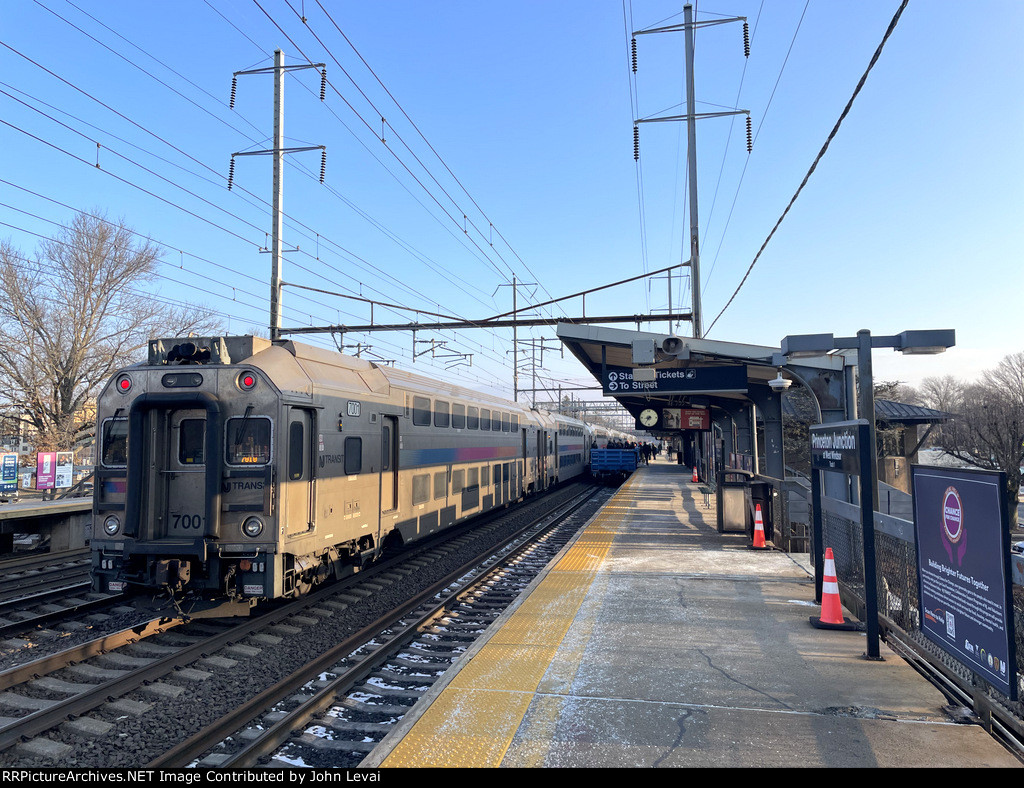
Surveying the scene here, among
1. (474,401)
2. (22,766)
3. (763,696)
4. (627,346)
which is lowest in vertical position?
(22,766)

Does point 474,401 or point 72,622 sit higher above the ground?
point 474,401

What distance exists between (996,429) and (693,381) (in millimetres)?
24754

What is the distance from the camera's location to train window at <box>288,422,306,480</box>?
24.4 feet

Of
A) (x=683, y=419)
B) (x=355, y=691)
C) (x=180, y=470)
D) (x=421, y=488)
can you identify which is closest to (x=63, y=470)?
(x=421, y=488)

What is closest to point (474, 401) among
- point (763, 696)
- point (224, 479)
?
point (224, 479)

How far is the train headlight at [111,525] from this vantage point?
7324 mm

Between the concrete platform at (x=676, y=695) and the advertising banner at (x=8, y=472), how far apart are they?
65.1 ft

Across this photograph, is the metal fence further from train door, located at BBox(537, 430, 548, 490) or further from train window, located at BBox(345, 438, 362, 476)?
train door, located at BBox(537, 430, 548, 490)

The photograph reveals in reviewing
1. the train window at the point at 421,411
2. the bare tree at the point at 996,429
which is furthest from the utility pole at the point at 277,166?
the bare tree at the point at 996,429

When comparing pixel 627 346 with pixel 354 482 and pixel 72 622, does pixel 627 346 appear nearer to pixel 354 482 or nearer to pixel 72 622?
pixel 354 482

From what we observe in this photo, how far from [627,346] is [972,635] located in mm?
9317

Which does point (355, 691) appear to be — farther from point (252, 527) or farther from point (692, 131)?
point (692, 131)

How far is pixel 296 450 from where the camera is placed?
7.60 metres

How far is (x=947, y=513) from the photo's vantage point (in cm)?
428
